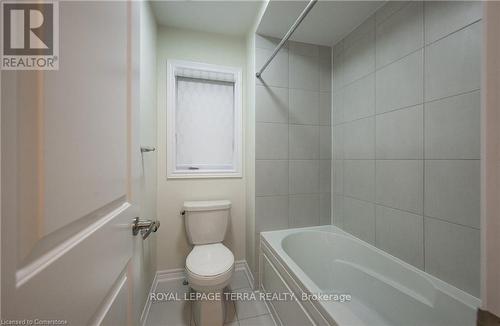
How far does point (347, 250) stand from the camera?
1.55 metres

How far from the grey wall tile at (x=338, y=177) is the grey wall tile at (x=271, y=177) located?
0.47 meters

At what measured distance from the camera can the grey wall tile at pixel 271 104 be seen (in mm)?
1636

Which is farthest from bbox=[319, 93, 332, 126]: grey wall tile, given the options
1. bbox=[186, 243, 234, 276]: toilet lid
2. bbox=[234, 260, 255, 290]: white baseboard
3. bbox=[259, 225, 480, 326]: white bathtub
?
bbox=[234, 260, 255, 290]: white baseboard

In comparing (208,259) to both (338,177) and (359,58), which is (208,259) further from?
(359,58)

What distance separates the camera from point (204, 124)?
1942 millimetres

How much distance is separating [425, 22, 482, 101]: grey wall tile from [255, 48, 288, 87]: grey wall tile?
942mm

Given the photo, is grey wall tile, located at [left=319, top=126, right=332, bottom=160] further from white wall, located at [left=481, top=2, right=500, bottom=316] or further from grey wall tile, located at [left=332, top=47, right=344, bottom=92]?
white wall, located at [left=481, top=2, right=500, bottom=316]

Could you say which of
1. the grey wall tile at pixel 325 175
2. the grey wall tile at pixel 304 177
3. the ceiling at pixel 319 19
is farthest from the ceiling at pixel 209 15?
the grey wall tile at pixel 325 175

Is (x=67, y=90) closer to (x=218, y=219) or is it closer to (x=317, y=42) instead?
(x=218, y=219)

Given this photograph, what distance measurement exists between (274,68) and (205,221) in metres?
1.46

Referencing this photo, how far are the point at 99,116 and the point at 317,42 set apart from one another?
1912mm

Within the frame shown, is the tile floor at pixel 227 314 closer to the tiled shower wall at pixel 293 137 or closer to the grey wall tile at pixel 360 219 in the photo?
the tiled shower wall at pixel 293 137

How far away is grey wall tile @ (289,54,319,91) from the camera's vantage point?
1.72m

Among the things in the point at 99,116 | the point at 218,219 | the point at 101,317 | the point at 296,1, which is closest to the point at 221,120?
the point at 218,219
